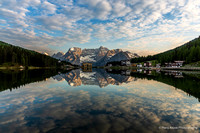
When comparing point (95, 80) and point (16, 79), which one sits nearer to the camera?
point (16, 79)

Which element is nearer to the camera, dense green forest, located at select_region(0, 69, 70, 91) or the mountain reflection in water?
dense green forest, located at select_region(0, 69, 70, 91)

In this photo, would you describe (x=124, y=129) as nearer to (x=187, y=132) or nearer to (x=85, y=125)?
(x=85, y=125)

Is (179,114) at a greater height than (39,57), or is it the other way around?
(39,57)

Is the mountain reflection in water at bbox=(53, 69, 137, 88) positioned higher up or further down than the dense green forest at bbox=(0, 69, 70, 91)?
further down

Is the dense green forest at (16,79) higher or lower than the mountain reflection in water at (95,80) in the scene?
higher

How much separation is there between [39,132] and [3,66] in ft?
517

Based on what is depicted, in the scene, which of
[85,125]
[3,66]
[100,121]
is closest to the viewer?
[85,125]

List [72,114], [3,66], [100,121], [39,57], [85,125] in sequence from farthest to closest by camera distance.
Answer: [39,57], [3,66], [72,114], [100,121], [85,125]

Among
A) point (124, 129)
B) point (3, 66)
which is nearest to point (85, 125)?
point (124, 129)

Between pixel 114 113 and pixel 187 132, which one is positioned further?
pixel 114 113

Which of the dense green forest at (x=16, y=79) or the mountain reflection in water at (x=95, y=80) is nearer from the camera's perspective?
the dense green forest at (x=16, y=79)

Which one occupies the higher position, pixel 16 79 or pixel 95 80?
pixel 16 79

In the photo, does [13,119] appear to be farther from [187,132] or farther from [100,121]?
[187,132]

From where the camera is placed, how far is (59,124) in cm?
880
